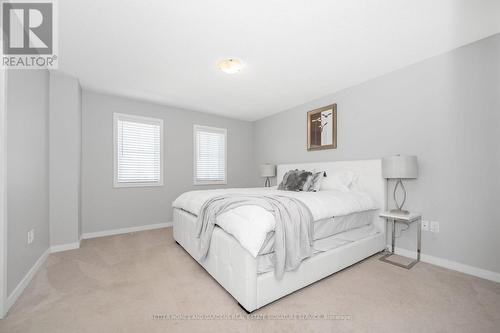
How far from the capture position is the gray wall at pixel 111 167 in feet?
11.9

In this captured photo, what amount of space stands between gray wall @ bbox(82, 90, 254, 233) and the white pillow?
9.08 ft

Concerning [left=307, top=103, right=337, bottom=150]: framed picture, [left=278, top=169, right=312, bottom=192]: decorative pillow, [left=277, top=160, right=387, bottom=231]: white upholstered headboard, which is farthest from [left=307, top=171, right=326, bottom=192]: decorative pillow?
[left=307, top=103, right=337, bottom=150]: framed picture

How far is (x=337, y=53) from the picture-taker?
2.50 meters

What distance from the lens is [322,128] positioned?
12.7 ft

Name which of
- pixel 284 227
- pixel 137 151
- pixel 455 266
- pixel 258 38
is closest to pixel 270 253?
pixel 284 227

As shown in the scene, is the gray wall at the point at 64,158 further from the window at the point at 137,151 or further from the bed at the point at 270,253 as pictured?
the bed at the point at 270,253

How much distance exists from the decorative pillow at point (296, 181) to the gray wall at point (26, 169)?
3124mm

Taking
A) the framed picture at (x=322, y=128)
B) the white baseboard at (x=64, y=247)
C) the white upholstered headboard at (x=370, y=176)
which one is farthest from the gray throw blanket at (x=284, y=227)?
the white baseboard at (x=64, y=247)

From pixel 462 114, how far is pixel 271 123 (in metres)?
3.36

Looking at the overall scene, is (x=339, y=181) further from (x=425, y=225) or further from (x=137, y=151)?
(x=137, y=151)

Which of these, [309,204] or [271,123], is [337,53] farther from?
[271,123]

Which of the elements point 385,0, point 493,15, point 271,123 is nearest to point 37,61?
point 385,0

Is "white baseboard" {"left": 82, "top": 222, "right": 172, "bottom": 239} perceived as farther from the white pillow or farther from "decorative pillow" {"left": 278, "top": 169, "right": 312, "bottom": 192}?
the white pillow

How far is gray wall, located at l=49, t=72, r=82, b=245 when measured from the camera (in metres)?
2.96
